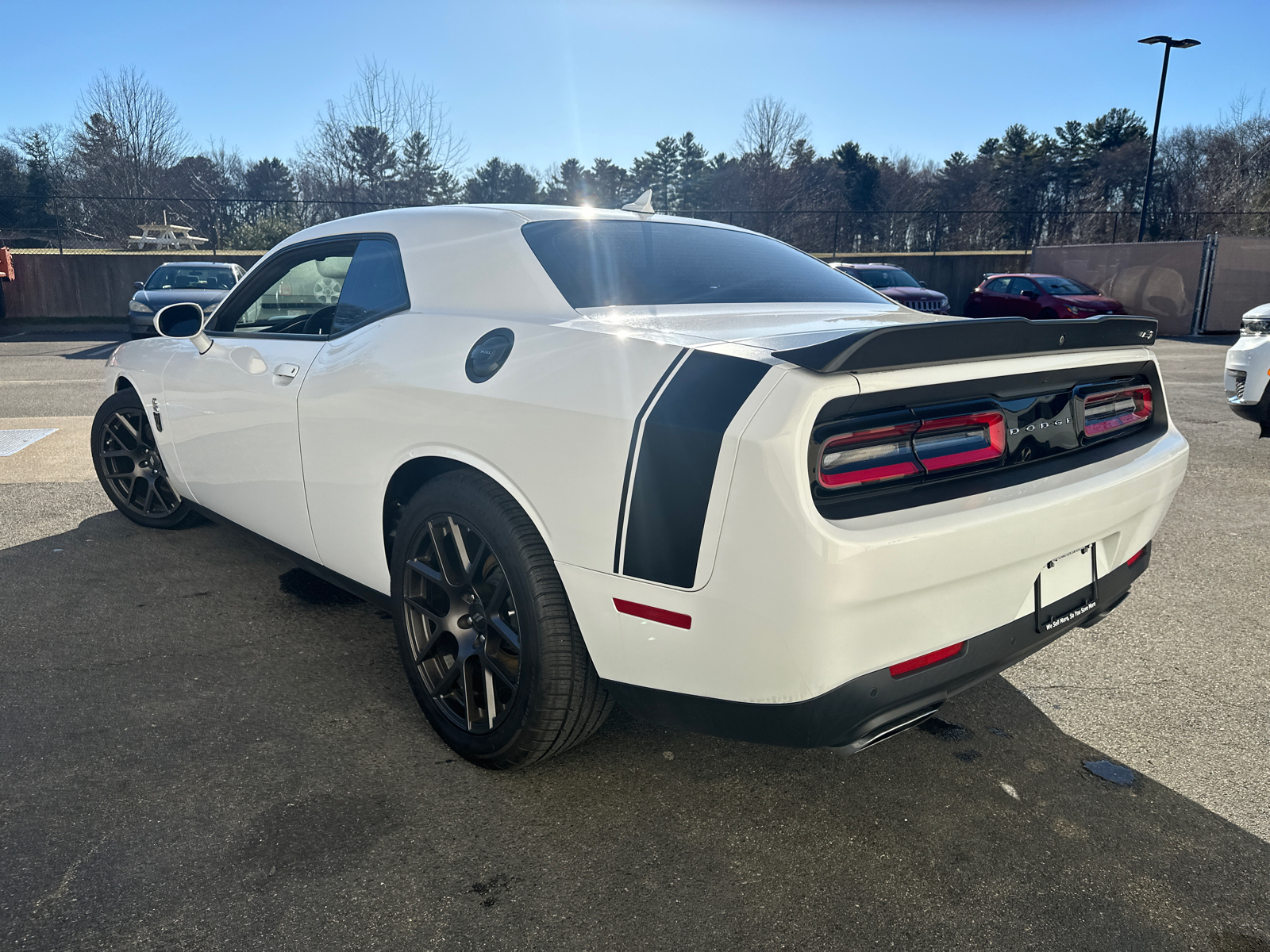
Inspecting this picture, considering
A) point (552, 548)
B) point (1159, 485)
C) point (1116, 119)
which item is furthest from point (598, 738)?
point (1116, 119)

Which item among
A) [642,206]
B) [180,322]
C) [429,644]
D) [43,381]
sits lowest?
[43,381]

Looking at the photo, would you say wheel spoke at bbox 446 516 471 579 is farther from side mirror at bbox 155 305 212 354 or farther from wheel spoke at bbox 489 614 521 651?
side mirror at bbox 155 305 212 354

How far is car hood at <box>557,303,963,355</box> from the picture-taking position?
205cm

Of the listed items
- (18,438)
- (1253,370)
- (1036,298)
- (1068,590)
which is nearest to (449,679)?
(1068,590)

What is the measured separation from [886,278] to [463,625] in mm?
16586

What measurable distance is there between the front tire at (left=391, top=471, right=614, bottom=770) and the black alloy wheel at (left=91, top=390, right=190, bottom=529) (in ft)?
8.08

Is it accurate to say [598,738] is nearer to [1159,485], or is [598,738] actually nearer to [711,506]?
[711,506]

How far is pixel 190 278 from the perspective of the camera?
1564 cm

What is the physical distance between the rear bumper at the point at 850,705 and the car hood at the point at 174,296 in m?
14.4

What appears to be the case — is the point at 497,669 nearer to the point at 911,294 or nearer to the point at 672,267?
the point at 672,267

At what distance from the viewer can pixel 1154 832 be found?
2.26 m

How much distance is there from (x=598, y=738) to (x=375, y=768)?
0.65 metres

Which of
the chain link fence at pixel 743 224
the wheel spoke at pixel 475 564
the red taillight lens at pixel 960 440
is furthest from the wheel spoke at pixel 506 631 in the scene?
the chain link fence at pixel 743 224

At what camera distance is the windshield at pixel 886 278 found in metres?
17.3
